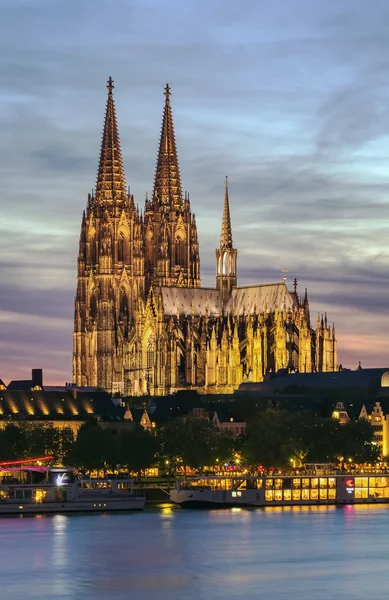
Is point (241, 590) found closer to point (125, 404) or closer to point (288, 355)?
point (125, 404)

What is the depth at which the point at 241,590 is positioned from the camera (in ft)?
277

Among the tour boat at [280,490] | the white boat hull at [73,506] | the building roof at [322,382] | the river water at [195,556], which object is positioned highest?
the building roof at [322,382]

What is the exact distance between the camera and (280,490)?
130 m

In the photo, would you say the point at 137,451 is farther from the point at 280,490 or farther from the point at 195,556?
the point at 195,556

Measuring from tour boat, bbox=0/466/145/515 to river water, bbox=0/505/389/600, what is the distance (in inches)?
111

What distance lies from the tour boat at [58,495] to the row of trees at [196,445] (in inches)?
508

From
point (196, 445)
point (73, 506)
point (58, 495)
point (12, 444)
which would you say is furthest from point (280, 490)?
point (12, 444)

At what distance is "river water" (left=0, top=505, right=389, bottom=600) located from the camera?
84562 millimetres

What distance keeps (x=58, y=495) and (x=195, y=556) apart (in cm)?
2763

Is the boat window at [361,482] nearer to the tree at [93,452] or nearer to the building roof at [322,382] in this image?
the tree at [93,452]

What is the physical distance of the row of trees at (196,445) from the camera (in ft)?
453

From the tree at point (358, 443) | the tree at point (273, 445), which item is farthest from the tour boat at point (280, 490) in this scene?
the tree at point (358, 443)

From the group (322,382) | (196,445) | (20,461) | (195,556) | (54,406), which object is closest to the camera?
(195,556)

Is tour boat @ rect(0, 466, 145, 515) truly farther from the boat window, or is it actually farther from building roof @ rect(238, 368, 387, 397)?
building roof @ rect(238, 368, 387, 397)
